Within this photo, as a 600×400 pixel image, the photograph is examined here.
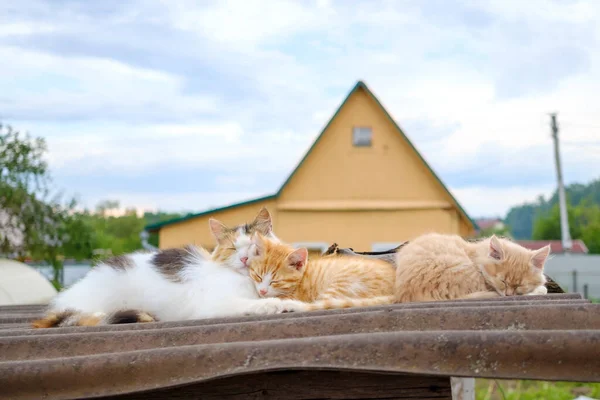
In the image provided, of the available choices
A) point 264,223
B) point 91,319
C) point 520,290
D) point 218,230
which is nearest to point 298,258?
point 264,223

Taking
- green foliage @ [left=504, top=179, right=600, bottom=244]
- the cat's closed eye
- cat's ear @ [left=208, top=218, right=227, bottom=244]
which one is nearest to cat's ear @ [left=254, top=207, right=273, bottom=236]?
cat's ear @ [left=208, top=218, right=227, bottom=244]

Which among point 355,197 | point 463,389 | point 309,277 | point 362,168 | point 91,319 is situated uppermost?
point 362,168

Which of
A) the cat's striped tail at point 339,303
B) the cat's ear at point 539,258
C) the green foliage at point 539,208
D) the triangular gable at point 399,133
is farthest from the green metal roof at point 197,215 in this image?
the green foliage at point 539,208

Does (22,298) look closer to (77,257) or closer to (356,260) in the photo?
(77,257)

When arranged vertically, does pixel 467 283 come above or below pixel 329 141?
below

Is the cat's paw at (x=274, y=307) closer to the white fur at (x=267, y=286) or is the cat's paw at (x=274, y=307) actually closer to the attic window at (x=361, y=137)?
the white fur at (x=267, y=286)

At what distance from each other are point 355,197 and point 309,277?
8.32 meters

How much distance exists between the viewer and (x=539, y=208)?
4900cm

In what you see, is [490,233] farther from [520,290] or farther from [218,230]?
[218,230]

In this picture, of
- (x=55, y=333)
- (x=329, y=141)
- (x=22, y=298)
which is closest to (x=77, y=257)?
(x=22, y=298)

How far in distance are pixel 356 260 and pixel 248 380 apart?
116 cm

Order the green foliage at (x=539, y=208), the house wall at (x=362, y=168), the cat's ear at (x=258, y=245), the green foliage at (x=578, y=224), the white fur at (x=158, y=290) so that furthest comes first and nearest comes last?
the green foliage at (x=539, y=208) < the green foliage at (x=578, y=224) < the house wall at (x=362, y=168) < the cat's ear at (x=258, y=245) < the white fur at (x=158, y=290)

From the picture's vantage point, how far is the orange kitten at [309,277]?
2.58 meters

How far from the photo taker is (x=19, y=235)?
8922 mm
